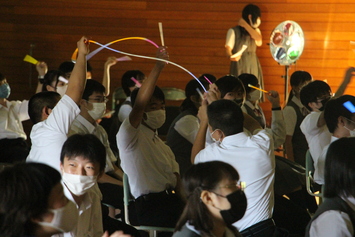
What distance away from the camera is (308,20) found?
807cm

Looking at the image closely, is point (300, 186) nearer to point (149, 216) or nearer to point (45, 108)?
point (149, 216)

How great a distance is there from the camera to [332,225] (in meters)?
2.02

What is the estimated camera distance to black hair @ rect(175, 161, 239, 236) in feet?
6.33

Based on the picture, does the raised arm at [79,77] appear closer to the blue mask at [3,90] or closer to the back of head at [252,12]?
the blue mask at [3,90]

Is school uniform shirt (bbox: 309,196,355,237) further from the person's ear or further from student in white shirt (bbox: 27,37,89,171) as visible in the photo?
student in white shirt (bbox: 27,37,89,171)

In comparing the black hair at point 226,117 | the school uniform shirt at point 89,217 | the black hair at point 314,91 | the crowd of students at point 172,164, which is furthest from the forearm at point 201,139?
the black hair at point 314,91

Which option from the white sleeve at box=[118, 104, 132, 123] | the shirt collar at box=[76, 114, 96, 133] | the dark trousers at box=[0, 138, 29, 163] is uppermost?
the shirt collar at box=[76, 114, 96, 133]

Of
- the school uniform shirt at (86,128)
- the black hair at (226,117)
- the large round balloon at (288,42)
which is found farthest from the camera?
the large round balloon at (288,42)

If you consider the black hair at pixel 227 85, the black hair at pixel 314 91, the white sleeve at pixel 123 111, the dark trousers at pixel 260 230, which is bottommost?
the white sleeve at pixel 123 111

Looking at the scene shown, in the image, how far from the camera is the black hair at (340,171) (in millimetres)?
2090

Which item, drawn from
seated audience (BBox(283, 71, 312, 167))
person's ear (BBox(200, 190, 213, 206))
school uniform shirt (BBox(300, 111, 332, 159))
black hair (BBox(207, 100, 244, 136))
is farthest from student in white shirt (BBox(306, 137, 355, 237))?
seated audience (BBox(283, 71, 312, 167))

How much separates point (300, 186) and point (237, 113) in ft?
4.52

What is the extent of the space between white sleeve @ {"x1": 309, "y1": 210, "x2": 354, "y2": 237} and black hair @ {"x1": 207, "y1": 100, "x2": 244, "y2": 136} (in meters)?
0.88

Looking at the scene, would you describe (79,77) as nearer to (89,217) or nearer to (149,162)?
(89,217)
